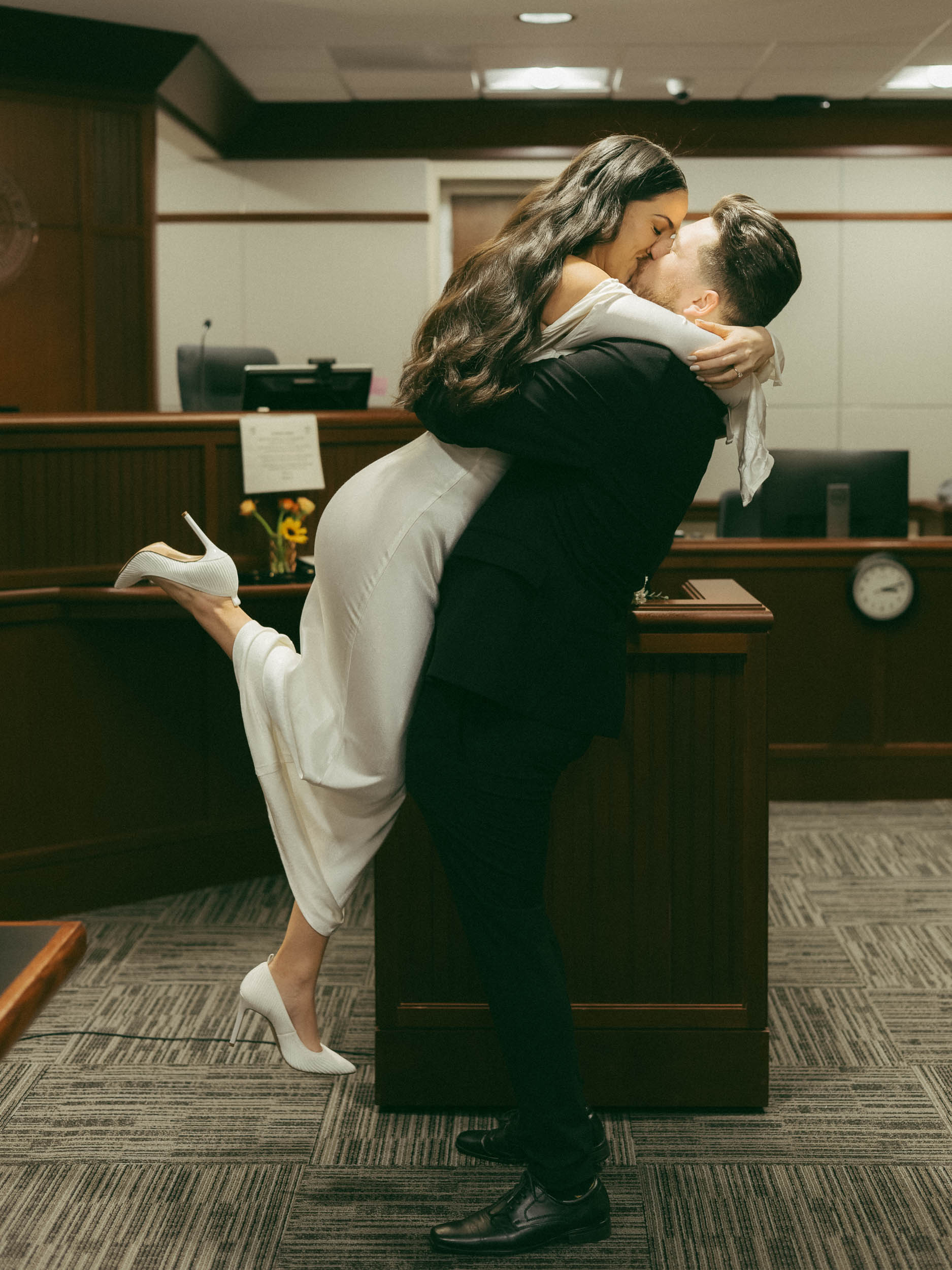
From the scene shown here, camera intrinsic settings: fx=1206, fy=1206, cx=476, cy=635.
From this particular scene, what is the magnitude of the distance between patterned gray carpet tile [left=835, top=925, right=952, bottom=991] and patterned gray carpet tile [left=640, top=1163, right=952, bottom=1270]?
0.78 meters

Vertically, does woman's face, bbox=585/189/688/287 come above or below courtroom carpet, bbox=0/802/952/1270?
above

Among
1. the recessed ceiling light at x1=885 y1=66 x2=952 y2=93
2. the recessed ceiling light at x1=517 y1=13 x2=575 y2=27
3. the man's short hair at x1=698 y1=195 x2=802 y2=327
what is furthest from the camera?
the recessed ceiling light at x1=885 y1=66 x2=952 y2=93

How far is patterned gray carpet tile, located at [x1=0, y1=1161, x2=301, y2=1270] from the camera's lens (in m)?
1.77

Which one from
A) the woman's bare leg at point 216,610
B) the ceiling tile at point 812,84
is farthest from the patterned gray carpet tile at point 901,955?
the ceiling tile at point 812,84

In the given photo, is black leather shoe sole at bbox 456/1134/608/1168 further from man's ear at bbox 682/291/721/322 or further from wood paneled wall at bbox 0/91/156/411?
wood paneled wall at bbox 0/91/156/411

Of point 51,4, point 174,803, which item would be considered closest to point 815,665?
point 174,803

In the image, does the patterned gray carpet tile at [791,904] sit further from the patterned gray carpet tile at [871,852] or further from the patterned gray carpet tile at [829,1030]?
the patterned gray carpet tile at [829,1030]

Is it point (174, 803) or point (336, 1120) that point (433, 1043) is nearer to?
point (336, 1120)

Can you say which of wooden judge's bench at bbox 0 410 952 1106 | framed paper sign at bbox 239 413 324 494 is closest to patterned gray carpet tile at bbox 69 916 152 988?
wooden judge's bench at bbox 0 410 952 1106

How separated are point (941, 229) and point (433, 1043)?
5.97 metres

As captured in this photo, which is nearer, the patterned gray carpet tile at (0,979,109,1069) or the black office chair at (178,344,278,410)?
the patterned gray carpet tile at (0,979,109,1069)

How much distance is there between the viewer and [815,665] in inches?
160

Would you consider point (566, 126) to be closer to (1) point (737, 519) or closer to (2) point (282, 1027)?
(1) point (737, 519)

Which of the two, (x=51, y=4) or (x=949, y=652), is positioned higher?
(x=51, y=4)
